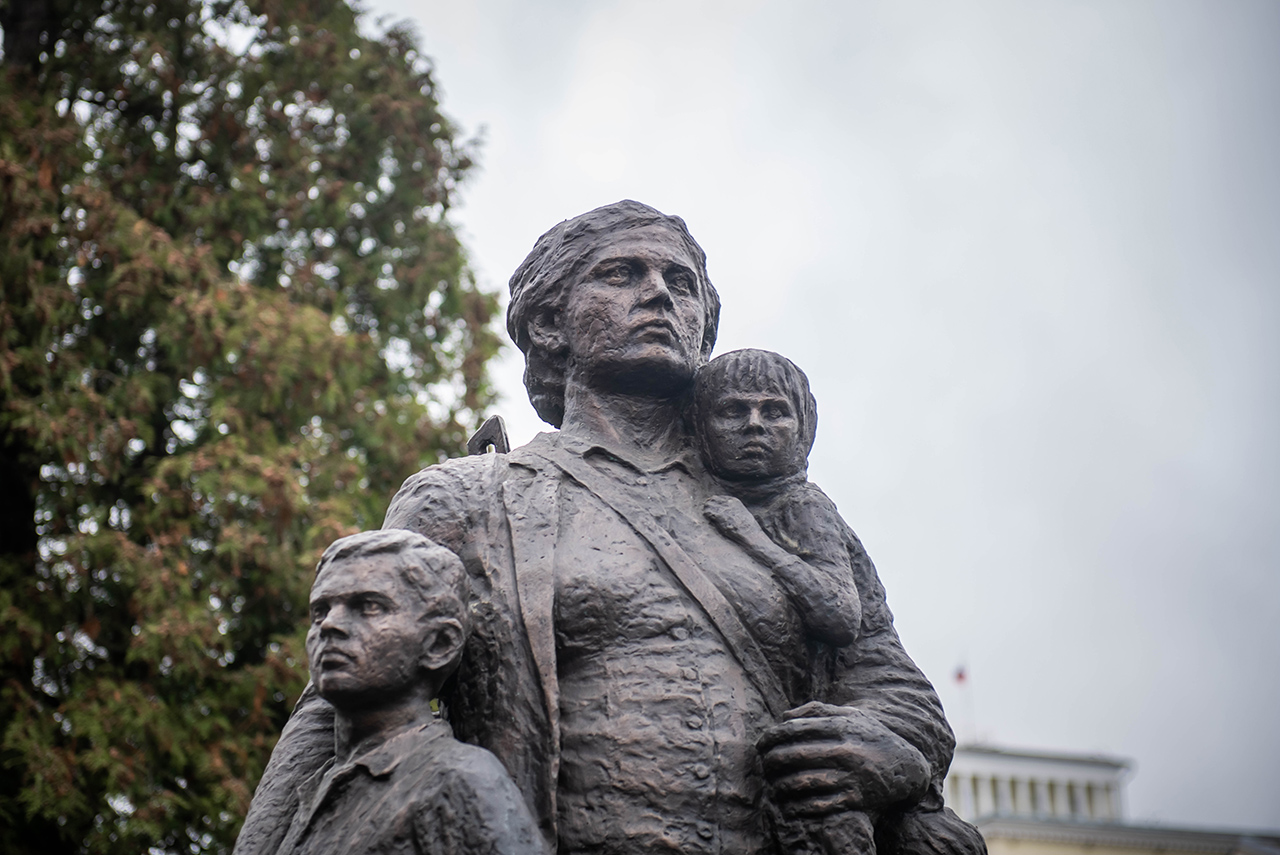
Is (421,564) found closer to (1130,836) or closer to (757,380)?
(757,380)

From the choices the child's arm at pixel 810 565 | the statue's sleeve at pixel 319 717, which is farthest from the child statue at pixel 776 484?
the statue's sleeve at pixel 319 717

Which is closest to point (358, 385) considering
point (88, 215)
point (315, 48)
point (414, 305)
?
point (414, 305)

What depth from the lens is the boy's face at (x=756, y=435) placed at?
166 inches

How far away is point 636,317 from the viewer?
4.26 meters

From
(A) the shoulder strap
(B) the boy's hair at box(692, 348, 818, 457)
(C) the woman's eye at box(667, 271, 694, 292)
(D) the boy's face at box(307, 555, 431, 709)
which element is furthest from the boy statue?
(C) the woman's eye at box(667, 271, 694, 292)

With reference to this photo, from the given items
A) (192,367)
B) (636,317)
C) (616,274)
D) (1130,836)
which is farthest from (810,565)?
(1130,836)

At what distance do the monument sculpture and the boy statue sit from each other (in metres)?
0.21

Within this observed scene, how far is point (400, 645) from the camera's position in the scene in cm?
322

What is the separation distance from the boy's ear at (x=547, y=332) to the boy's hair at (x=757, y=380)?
0.48 meters

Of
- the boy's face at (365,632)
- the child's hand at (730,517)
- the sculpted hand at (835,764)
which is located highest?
the child's hand at (730,517)

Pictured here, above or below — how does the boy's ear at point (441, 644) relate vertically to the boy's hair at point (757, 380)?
below

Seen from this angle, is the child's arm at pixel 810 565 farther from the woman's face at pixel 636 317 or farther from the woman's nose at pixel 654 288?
the woman's nose at pixel 654 288

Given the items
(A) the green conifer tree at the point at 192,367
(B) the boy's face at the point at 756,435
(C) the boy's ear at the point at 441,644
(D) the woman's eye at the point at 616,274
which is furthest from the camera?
(A) the green conifer tree at the point at 192,367

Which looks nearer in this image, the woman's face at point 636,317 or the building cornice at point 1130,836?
the woman's face at point 636,317
